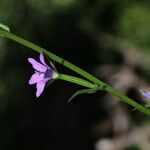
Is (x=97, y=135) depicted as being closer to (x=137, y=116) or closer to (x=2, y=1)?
(x=137, y=116)

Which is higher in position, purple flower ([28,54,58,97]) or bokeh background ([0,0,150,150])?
purple flower ([28,54,58,97])

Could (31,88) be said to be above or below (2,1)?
below

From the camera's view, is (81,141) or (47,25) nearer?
(81,141)

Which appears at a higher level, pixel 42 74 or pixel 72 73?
pixel 42 74

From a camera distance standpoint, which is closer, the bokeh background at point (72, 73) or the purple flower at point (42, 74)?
the purple flower at point (42, 74)

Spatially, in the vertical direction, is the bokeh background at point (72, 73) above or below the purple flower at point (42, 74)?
below

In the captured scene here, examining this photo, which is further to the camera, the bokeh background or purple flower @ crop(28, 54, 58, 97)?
the bokeh background

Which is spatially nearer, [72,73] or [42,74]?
[42,74]

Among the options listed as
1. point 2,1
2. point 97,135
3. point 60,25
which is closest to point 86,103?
point 97,135
